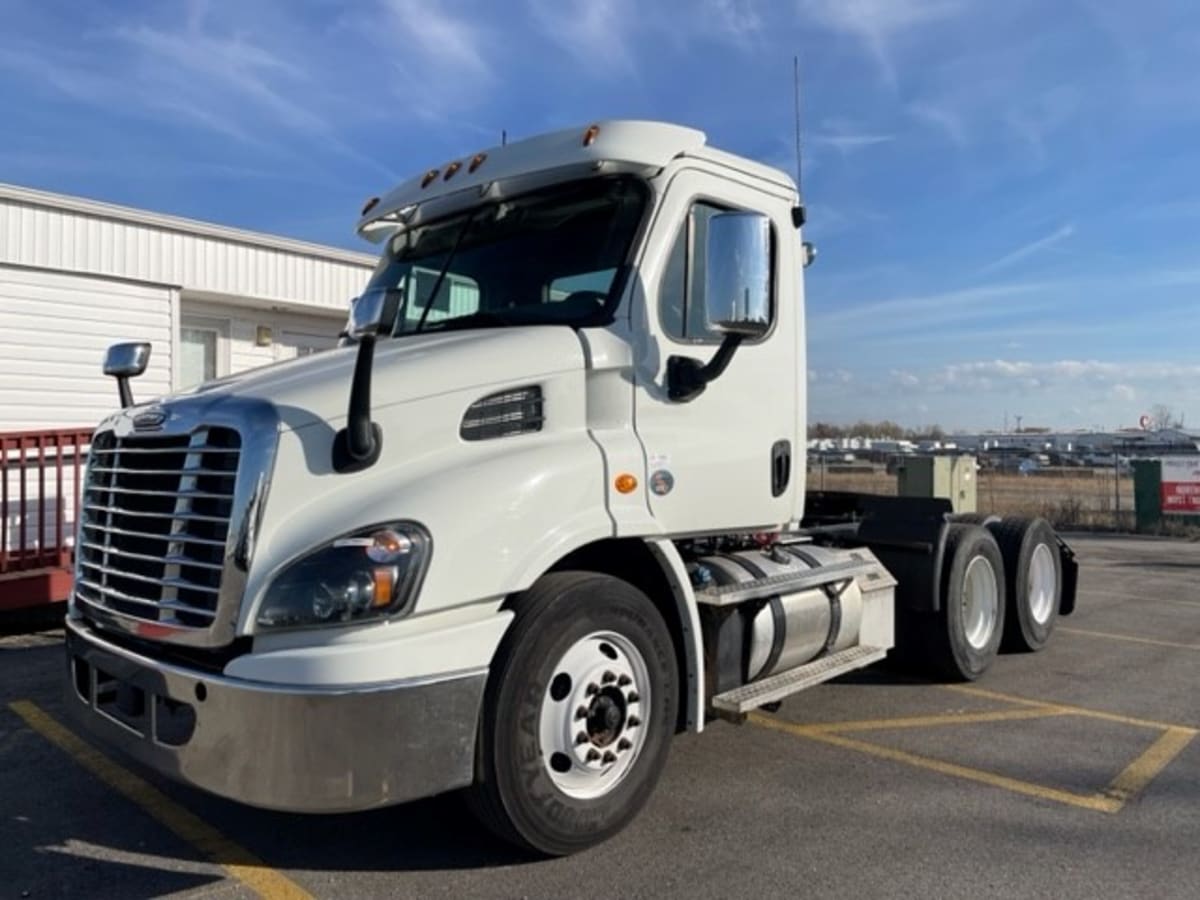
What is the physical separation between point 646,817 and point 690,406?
1.82 m

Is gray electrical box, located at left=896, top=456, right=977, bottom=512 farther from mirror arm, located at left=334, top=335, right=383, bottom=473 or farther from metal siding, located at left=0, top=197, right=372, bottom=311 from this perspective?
mirror arm, located at left=334, top=335, right=383, bottom=473

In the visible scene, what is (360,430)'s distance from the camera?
135 inches

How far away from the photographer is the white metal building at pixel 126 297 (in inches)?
409

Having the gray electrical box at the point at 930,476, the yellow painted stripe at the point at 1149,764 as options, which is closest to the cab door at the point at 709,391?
the yellow painted stripe at the point at 1149,764

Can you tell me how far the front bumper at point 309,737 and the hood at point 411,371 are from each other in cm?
95

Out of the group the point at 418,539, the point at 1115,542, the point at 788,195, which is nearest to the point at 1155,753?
the point at 788,195

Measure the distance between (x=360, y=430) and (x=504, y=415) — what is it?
659 millimetres

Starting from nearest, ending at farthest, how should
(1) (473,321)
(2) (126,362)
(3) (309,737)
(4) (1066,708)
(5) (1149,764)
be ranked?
(3) (309,737) → (1) (473,321) → (2) (126,362) → (5) (1149,764) → (4) (1066,708)

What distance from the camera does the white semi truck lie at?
326 centimetres

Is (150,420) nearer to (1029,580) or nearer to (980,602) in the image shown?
(980,602)

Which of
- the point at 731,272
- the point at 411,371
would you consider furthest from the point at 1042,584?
the point at 411,371

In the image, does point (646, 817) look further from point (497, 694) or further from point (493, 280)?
point (493, 280)

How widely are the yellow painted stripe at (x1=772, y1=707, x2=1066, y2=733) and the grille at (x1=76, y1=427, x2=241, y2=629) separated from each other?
11.7 ft

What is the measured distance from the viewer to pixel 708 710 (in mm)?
4504
